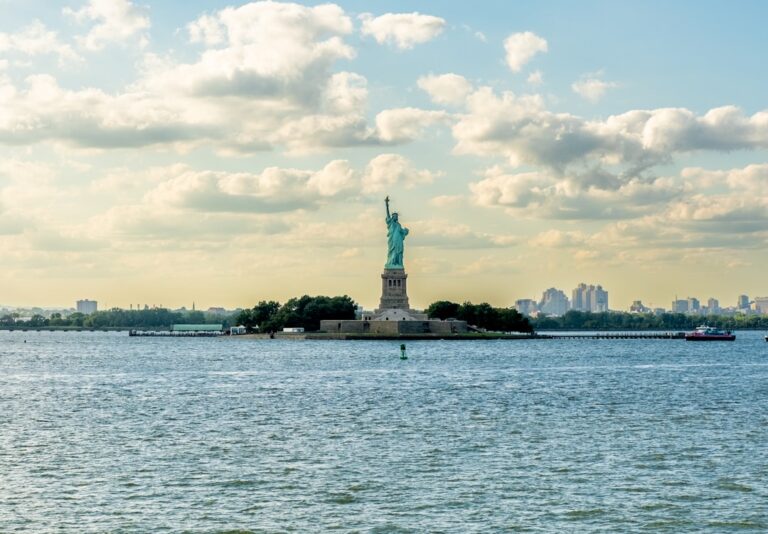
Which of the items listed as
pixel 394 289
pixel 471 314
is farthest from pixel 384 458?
pixel 471 314

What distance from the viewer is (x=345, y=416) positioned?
50031 mm

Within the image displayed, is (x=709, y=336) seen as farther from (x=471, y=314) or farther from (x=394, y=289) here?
(x=394, y=289)

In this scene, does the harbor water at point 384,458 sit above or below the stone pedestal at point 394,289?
below

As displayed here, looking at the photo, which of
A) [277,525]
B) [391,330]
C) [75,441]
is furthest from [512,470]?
[391,330]

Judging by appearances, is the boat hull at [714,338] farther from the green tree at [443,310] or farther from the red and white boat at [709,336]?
the green tree at [443,310]

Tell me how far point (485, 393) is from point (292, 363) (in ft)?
143

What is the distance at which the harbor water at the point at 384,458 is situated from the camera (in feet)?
88.1

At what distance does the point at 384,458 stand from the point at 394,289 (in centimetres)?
13979

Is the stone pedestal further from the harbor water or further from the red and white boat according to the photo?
the harbor water

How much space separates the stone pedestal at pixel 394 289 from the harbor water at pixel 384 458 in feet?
337

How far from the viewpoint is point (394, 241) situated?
582 feet

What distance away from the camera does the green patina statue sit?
579 feet

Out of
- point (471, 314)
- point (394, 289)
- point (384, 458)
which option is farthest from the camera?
point (471, 314)

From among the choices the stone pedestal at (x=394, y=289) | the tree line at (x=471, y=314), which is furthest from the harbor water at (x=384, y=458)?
the tree line at (x=471, y=314)
